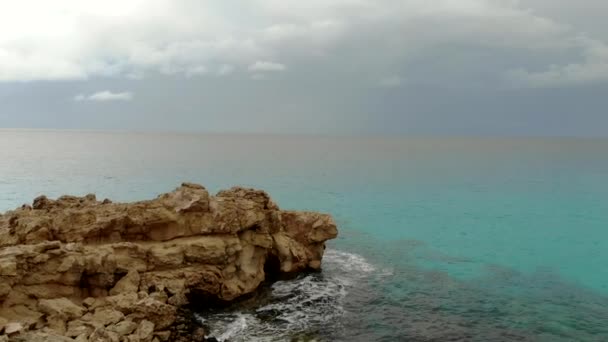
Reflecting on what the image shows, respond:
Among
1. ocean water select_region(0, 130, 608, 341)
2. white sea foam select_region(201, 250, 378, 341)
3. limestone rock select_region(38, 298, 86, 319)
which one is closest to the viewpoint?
limestone rock select_region(38, 298, 86, 319)

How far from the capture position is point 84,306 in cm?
2439

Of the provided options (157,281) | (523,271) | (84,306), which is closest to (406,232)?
(523,271)

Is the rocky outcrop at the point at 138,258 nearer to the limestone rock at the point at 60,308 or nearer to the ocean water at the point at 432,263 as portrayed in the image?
the limestone rock at the point at 60,308

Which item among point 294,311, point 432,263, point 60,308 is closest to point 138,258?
point 60,308

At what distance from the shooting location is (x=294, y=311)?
A: 28812mm

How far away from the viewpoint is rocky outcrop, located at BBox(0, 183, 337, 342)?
22614mm

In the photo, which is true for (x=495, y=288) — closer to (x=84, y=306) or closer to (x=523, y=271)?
(x=523, y=271)

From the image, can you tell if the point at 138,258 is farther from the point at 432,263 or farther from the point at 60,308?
the point at 432,263

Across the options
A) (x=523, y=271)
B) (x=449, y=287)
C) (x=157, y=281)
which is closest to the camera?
(x=157, y=281)

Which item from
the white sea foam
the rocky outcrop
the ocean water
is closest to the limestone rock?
the rocky outcrop

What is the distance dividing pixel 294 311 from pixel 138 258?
9.84m

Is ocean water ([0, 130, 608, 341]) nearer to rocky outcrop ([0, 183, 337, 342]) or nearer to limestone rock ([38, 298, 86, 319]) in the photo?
rocky outcrop ([0, 183, 337, 342])

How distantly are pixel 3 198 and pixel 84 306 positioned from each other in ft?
203

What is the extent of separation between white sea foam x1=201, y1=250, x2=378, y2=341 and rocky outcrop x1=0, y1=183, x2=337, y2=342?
1.66m
